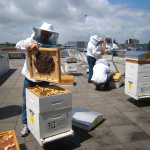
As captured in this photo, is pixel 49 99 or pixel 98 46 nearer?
pixel 49 99

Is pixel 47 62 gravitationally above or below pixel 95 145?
above

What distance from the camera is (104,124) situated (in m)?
2.93

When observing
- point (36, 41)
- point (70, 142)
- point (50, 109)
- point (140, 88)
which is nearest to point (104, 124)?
point (70, 142)

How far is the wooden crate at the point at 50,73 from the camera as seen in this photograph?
6.77ft

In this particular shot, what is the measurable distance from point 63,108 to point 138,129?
157 cm

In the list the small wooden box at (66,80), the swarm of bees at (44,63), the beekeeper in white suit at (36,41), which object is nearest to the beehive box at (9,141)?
the beekeeper in white suit at (36,41)

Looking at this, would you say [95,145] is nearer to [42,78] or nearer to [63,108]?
[63,108]

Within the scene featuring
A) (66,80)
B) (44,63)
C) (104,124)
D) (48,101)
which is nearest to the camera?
(48,101)

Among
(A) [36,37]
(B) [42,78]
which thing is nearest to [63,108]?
(B) [42,78]

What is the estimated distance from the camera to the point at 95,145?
2.30m

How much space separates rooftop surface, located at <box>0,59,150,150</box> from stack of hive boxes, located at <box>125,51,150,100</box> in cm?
40

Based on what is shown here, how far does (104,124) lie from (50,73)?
1526 mm

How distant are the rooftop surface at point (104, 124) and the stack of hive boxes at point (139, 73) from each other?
40 cm

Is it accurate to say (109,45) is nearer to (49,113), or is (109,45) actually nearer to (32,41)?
(32,41)
